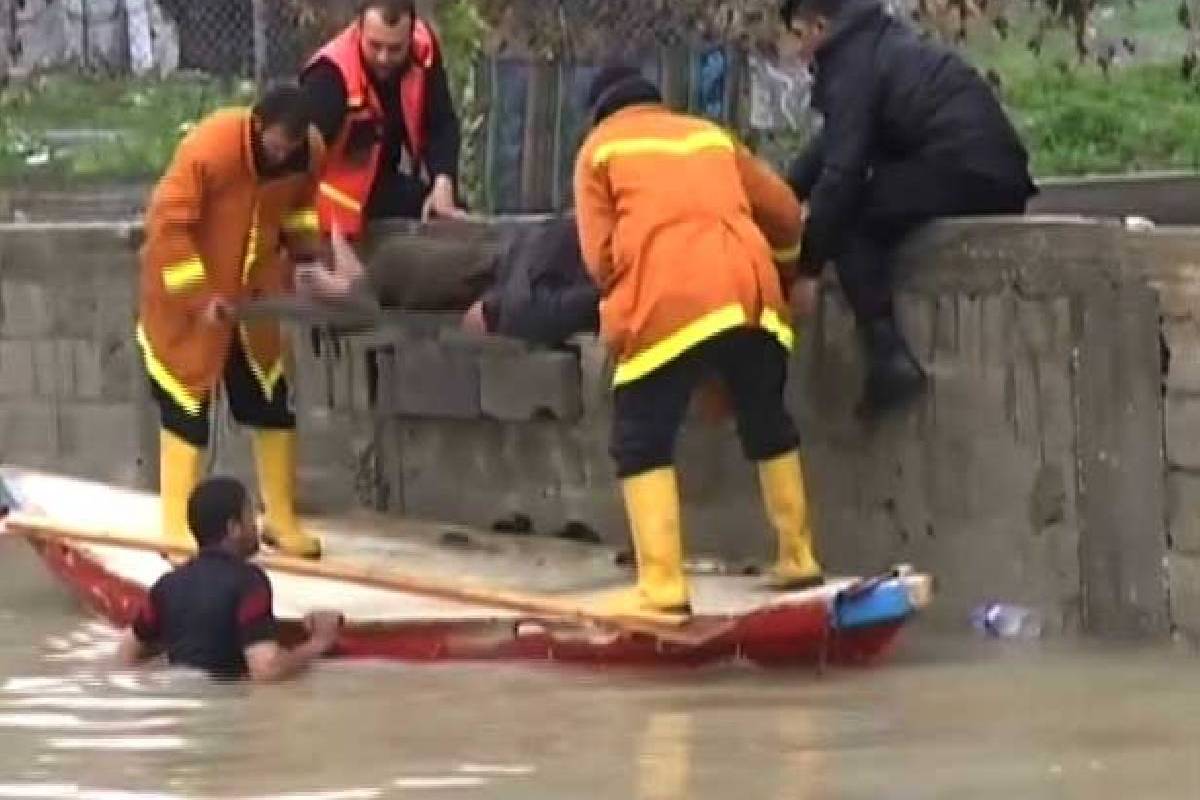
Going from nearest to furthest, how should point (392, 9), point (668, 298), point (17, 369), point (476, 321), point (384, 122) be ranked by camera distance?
point (668, 298), point (476, 321), point (392, 9), point (384, 122), point (17, 369)

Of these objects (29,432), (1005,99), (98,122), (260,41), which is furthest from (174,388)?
(1005,99)

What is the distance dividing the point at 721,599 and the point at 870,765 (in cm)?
184

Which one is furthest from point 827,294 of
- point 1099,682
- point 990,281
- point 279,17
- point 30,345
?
point 279,17

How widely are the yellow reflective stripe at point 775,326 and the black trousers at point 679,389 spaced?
0.06 feet

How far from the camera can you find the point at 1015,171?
10.3 meters

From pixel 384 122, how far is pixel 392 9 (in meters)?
0.53

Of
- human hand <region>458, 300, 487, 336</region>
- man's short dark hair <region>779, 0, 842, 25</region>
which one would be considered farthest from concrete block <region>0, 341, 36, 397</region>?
man's short dark hair <region>779, 0, 842, 25</region>

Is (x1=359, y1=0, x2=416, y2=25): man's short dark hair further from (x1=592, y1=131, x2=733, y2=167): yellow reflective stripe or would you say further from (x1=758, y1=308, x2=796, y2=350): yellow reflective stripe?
(x1=758, y1=308, x2=796, y2=350): yellow reflective stripe

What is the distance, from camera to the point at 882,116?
10.2m

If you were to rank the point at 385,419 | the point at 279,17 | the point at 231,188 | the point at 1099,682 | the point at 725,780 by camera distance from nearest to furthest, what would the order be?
1. the point at 725,780
2. the point at 1099,682
3. the point at 231,188
4. the point at 385,419
5. the point at 279,17

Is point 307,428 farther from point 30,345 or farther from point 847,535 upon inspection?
point 847,535

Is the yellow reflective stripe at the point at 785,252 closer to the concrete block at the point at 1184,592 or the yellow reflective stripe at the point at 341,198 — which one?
the concrete block at the point at 1184,592

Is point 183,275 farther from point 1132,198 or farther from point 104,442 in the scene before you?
point 1132,198

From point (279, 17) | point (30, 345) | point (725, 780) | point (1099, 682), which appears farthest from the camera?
point (279, 17)
